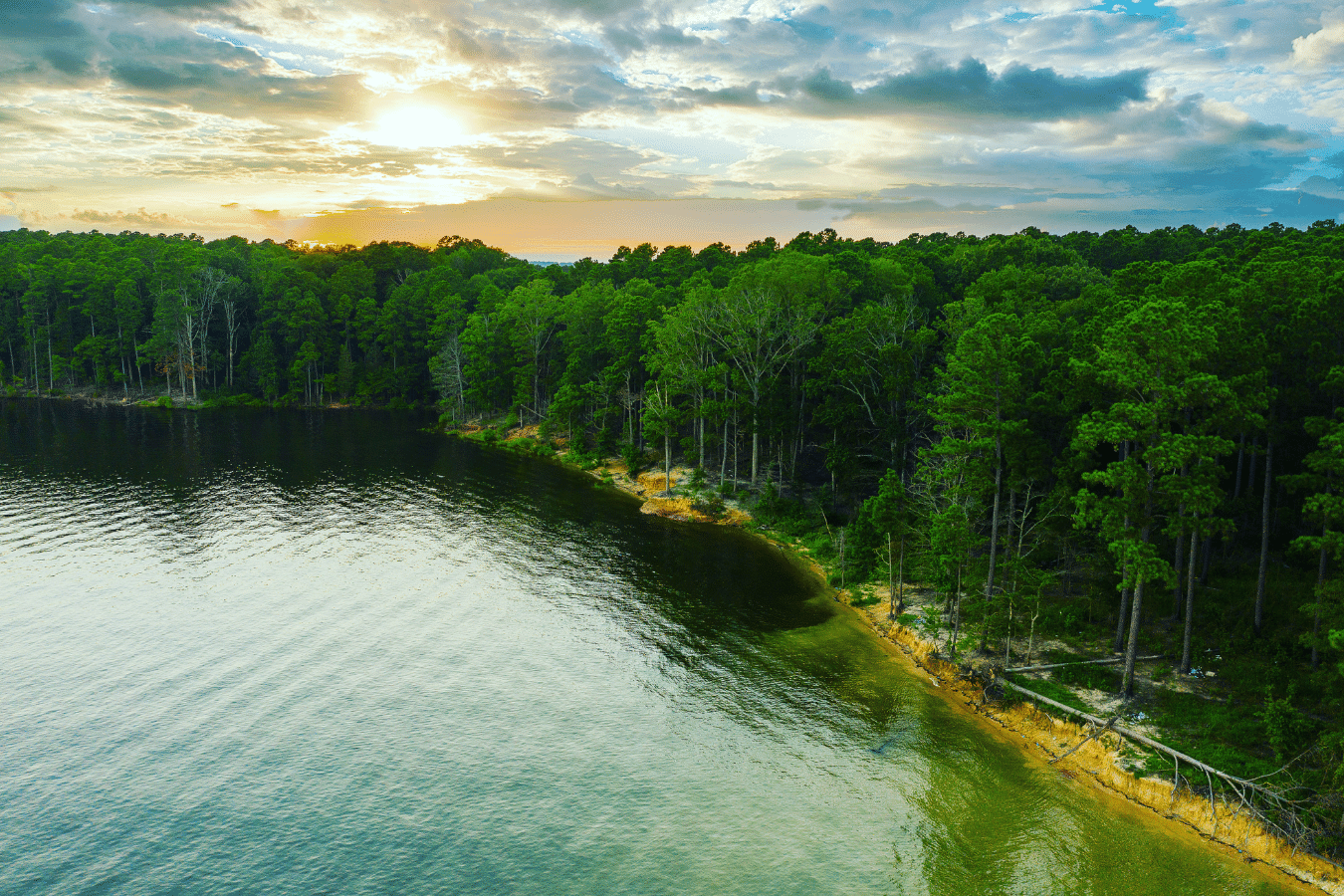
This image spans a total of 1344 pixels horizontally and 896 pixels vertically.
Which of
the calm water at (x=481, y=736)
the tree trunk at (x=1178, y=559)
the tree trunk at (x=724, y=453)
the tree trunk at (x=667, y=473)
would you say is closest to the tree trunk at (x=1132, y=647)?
the tree trunk at (x=1178, y=559)

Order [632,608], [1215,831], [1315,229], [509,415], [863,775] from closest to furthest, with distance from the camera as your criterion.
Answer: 1. [1215,831]
2. [863,775]
3. [632,608]
4. [1315,229]
5. [509,415]

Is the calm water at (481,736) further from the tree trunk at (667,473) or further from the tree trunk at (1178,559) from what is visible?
the tree trunk at (667,473)

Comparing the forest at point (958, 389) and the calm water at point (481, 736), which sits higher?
the forest at point (958, 389)

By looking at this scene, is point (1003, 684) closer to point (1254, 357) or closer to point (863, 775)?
point (863, 775)

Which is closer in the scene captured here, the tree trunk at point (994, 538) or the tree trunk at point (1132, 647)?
the tree trunk at point (1132, 647)

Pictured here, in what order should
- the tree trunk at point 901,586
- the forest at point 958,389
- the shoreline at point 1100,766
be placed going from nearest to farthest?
the shoreline at point 1100,766 < the forest at point 958,389 < the tree trunk at point 901,586

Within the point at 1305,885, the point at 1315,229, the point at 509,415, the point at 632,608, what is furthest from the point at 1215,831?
the point at 509,415

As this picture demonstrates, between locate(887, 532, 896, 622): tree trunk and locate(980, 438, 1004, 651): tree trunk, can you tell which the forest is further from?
locate(887, 532, 896, 622): tree trunk
